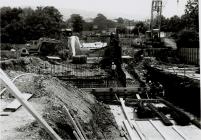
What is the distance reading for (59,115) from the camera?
10.1 metres

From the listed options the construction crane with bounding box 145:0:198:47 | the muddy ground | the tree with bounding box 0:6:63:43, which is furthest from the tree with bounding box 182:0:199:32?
the tree with bounding box 0:6:63:43

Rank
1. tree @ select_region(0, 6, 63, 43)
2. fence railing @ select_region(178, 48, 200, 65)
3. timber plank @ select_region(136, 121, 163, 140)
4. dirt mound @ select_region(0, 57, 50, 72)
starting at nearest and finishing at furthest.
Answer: timber plank @ select_region(136, 121, 163, 140), dirt mound @ select_region(0, 57, 50, 72), fence railing @ select_region(178, 48, 200, 65), tree @ select_region(0, 6, 63, 43)

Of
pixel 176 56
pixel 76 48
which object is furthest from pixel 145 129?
pixel 76 48

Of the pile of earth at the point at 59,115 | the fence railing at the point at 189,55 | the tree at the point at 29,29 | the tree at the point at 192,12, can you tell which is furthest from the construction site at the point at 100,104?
the tree at the point at 29,29

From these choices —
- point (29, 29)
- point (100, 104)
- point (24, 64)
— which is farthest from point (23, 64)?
point (29, 29)

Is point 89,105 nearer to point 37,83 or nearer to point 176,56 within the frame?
point 37,83

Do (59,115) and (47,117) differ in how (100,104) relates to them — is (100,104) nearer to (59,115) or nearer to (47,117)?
(59,115)

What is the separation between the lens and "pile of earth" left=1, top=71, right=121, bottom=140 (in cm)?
857

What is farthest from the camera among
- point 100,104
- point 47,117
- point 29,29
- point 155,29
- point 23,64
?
point 29,29

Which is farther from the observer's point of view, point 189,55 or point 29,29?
point 29,29

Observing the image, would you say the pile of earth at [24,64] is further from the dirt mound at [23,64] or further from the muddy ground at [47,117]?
the muddy ground at [47,117]

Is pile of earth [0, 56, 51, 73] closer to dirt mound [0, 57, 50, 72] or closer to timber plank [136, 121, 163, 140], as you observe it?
dirt mound [0, 57, 50, 72]

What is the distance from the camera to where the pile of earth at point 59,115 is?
28.1 feet

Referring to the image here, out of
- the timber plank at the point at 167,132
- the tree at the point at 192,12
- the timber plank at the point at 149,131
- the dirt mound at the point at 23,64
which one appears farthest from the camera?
the tree at the point at 192,12
